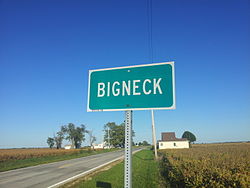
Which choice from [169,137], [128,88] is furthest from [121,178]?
[169,137]

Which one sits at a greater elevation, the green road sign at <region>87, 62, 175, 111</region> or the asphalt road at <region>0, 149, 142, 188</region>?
the green road sign at <region>87, 62, 175, 111</region>

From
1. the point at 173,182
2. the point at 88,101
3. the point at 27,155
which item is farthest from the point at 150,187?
the point at 27,155

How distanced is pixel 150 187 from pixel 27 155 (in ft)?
86.1

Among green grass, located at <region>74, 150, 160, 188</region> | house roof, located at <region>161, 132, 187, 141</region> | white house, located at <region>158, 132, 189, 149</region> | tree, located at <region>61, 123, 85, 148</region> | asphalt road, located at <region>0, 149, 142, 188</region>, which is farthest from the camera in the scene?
tree, located at <region>61, 123, 85, 148</region>

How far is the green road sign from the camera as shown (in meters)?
1.72

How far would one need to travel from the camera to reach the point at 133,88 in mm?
1839

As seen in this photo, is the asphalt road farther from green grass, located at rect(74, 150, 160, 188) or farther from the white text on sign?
the white text on sign

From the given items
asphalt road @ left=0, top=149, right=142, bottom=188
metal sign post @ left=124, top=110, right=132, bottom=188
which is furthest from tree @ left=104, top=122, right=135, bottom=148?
metal sign post @ left=124, top=110, right=132, bottom=188

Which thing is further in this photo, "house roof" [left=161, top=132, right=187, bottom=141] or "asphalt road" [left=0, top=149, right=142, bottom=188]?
"house roof" [left=161, top=132, right=187, bottom=141]

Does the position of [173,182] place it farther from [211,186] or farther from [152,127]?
[152,127]

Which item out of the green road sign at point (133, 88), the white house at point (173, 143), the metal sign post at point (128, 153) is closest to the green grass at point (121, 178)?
the metal sign post at point (128, 153)

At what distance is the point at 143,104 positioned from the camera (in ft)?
5.74

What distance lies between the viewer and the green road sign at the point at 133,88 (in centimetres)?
172

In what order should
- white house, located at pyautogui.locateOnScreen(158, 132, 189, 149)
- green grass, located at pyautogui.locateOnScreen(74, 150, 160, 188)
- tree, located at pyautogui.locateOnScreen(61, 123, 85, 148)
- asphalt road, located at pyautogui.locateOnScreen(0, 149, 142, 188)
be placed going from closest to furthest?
1. green grass, located at pyautogui.locateOnScreen(74, 150, 160, 188)
2. asphalt road, located at pyautogui.locateOnScreen(0, 149, 142, 188)
3. white house, located at pyautogui.locateOnScreen(158, 132, 189, 149)
4. tree, located at pyautogui.locateOnScreen(61, 123, 85, 148)
